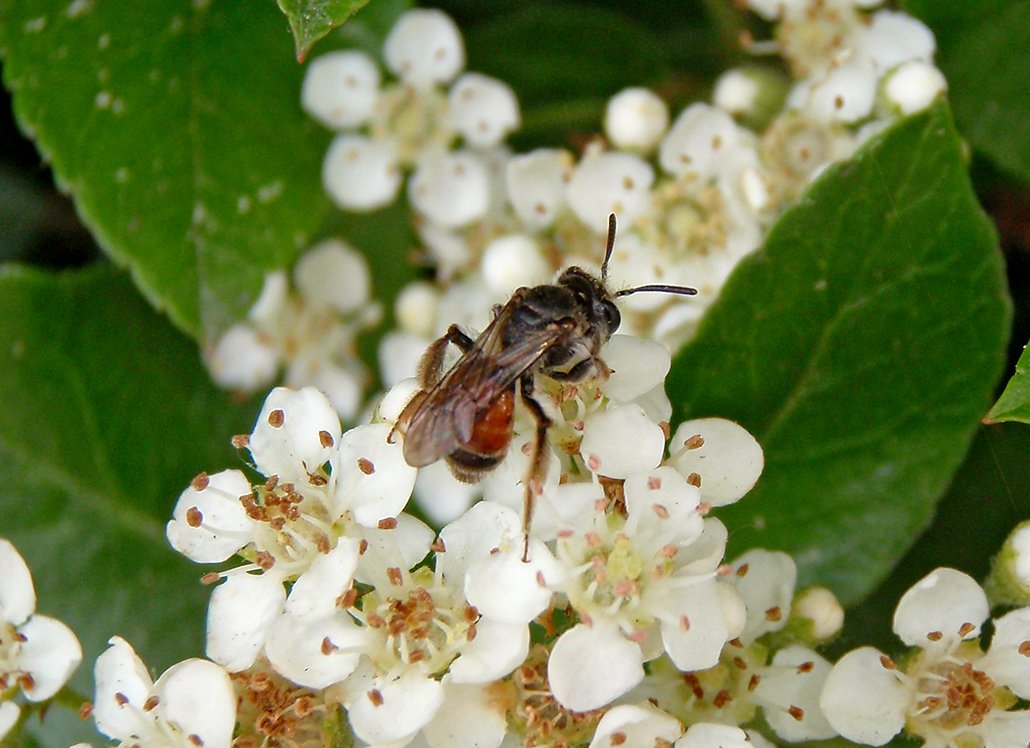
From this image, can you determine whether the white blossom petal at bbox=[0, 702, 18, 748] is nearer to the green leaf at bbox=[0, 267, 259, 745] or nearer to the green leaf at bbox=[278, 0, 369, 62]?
Answer: the green leaf at bbox=[0, 267, 259, 745]

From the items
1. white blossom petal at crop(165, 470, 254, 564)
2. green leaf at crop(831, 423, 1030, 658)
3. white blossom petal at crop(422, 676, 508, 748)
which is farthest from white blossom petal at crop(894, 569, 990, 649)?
white blossom petal at crop(165, 470, 254, 564)

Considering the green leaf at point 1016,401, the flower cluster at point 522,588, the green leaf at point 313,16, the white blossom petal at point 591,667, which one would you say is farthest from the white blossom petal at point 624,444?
the green leaf at point 313,16

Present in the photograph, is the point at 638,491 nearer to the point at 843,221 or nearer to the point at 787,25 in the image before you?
the point at 843,221

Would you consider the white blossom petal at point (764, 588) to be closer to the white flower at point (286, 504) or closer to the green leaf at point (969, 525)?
the green leaf at point (969, 525)

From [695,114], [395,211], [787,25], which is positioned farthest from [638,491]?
[395,211]

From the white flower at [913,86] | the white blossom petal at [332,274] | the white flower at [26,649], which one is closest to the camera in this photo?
the white flower at [26,649]

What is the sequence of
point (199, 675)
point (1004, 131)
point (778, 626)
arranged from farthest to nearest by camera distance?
point (1004, 131) → point (778, 626) → point (199, 675)
